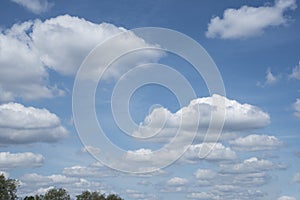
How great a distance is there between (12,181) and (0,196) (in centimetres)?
619

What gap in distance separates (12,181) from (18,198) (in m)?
7.65

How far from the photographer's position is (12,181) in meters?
173

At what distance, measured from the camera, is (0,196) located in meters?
171

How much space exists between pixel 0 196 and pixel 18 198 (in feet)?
24.5

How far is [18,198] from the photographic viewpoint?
6969 inches
